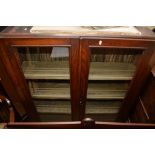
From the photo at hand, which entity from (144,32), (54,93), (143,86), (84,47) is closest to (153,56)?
(144,32)

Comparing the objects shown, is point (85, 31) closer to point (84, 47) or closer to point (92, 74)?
point (84, 47)

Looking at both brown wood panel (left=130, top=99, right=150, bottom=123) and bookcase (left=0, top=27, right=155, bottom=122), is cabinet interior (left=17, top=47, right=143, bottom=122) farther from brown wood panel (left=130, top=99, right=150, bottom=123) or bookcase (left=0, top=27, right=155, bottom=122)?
brown wood panel (left=130, top=99, right=150, bottom=123)

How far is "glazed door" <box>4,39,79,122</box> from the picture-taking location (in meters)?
0.96

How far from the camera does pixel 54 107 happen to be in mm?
1619

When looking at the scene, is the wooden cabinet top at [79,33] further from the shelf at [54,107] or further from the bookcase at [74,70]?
the shelf at [54,107]

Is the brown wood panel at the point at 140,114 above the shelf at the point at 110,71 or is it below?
below

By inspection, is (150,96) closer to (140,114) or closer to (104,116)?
(140,114)

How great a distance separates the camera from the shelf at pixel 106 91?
1385 mm

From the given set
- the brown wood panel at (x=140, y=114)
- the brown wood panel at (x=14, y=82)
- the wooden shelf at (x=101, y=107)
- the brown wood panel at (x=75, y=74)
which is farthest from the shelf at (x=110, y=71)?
the brown wood panel at (x=14, y=82)

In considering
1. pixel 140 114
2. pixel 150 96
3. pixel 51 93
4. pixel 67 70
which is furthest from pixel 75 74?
pixel 140 114

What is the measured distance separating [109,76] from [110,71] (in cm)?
4

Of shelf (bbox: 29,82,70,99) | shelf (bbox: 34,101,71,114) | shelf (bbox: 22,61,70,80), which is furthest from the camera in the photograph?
shelf (bbox: 34,101,71,114)

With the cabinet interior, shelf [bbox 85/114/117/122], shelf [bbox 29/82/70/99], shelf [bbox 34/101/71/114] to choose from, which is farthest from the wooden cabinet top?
shelf [bbox 85/114/117/122]

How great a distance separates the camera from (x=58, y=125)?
0.75 m
